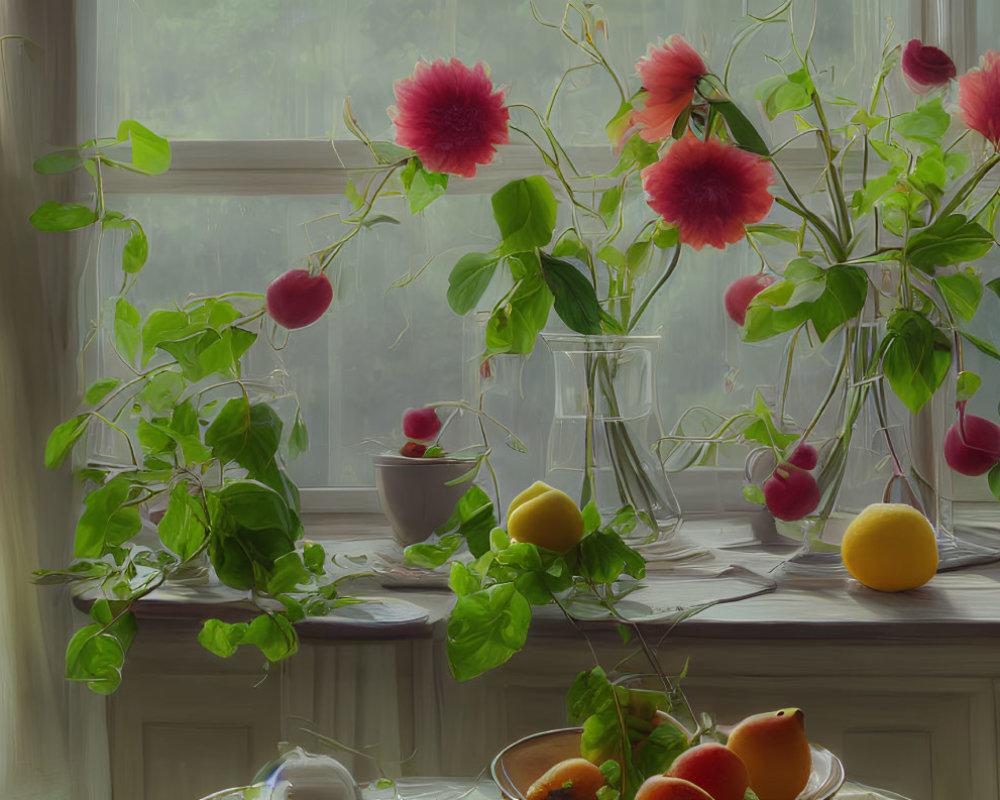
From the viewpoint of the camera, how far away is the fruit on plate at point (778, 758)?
1.94 ft

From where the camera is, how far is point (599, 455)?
910mm

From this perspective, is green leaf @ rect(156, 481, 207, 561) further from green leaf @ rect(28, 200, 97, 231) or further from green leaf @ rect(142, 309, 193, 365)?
green leaf @ rect(28, 200, 97, 231)

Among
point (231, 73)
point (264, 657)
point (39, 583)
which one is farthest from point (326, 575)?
point (231, 73)

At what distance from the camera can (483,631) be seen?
682 mm

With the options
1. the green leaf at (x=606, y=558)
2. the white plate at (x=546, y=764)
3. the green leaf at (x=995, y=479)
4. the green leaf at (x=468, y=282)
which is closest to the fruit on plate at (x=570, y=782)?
the white plate at (x=546, y=764)

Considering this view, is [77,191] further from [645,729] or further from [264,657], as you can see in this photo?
[645,729]

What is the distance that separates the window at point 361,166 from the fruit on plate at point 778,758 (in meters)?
0.53

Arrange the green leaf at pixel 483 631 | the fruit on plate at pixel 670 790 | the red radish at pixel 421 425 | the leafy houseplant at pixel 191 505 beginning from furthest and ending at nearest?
1. the red radish at pixel 421 425
2. the leafy houseplant at pixel 191 505
3. the green leaf at pixel 483 631
4. the fruit on plate at pixel 670 790

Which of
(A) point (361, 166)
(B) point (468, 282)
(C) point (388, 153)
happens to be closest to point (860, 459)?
(B) point (468, 282)

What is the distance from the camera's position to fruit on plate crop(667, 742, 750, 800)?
1.83ft

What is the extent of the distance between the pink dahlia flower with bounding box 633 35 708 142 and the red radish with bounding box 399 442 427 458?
1.20 feet

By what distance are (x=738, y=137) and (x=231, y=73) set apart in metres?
0.62

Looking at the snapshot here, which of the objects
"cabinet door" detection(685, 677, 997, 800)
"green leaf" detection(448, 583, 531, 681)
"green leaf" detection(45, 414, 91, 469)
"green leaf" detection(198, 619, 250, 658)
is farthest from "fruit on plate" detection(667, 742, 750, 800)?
"green leaf" detection(45, 414, 91, 469)

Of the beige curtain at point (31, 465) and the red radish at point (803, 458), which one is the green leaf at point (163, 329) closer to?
the beige curtain at point (31, 465)
